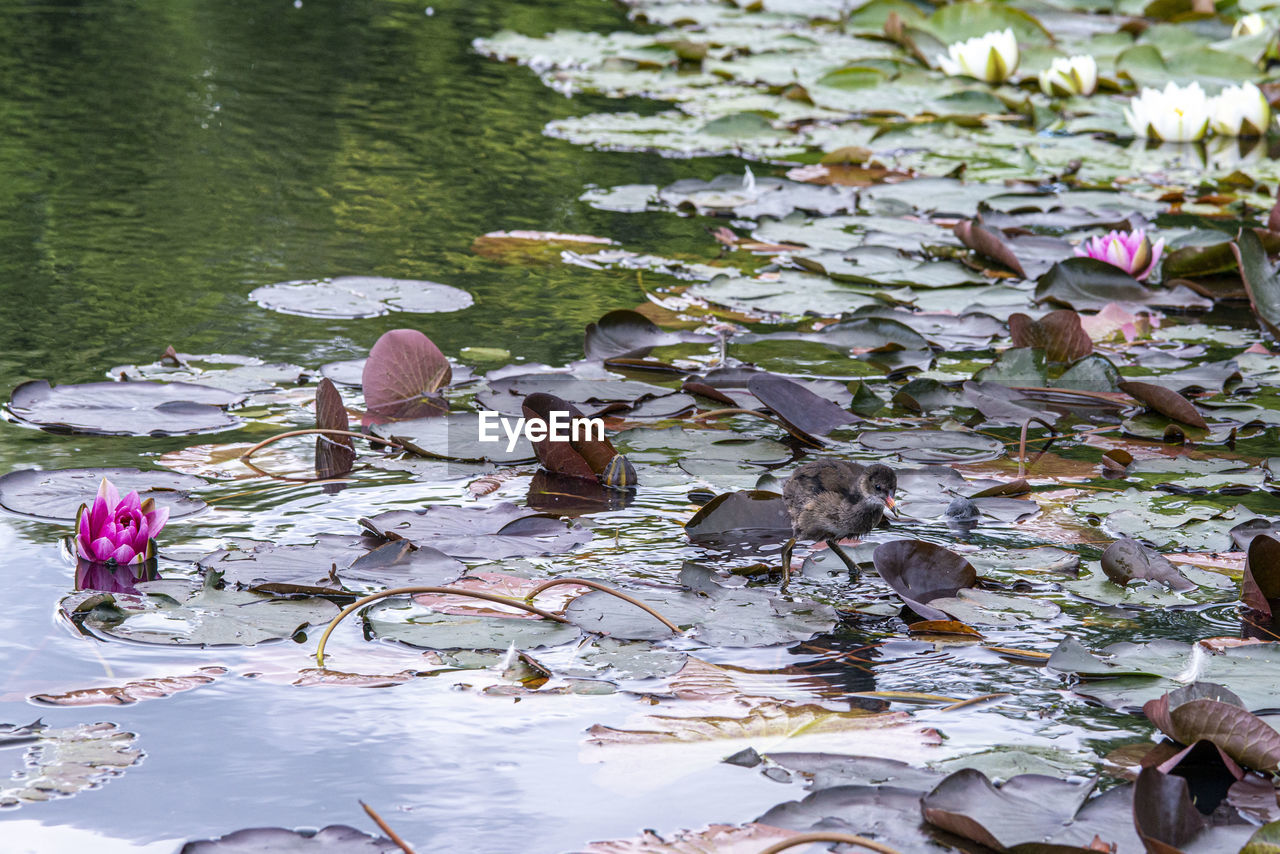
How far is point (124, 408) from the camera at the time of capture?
3117 millimetres

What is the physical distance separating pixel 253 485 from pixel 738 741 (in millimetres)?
1380

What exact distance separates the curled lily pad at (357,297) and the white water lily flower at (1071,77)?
5.09m

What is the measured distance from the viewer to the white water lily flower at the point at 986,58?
8.06 meters

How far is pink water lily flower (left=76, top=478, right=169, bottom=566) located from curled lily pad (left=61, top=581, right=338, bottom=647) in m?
0.11

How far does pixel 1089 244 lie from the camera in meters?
4.56

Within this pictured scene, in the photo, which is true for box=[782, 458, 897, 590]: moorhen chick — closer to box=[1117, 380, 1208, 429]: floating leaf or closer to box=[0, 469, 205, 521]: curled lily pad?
box=[1117, 380, 1208, 429]: floating leaf

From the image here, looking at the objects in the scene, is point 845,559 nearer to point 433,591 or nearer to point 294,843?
point 433,591

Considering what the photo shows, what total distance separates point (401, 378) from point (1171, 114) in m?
5.10

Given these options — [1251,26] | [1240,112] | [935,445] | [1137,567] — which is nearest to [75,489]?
[935,445]

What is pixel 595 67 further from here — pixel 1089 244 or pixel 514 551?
pixel 514 551

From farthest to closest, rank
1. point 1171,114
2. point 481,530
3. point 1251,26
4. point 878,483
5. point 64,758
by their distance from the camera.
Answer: point 1251,26, point 1171,114, point 481,530, point 878,483, point 64,758

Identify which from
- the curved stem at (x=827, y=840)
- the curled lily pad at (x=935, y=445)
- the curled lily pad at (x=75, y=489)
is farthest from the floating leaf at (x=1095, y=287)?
the curved stem at (x=827, y=840)

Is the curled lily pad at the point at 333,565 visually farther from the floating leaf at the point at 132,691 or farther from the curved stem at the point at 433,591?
the floating leaf at the point at 132,691

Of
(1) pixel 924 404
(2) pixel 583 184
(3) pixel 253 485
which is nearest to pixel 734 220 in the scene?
(2) pixel 583 184
